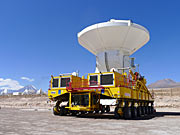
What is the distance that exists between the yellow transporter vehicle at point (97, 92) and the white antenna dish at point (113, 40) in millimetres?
3219

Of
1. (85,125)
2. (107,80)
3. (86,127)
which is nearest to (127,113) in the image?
(107,80)

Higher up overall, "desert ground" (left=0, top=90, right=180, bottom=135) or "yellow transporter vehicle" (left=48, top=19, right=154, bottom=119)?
"yellow transporter vehicle" (left=48, top=19, right=154, bottom=119)

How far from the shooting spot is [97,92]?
13523 millimetres

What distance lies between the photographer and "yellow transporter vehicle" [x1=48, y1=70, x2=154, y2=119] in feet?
43.3

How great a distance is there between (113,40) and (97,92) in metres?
6.60

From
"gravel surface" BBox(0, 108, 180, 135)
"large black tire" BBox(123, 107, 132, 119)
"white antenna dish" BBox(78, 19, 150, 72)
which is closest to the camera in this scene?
"gravel surface" BBox(0, 108, 180, 135)

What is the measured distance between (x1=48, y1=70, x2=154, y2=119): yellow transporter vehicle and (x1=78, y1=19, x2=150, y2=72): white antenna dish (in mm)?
3219

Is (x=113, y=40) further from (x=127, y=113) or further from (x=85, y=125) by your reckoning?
(x=85, y=125)

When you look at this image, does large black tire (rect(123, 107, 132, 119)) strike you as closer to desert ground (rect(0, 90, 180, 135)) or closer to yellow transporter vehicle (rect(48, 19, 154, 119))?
yellow transporter vehicle (rect(48, 19, 154, 119))

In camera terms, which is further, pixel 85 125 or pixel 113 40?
pixel 113 40

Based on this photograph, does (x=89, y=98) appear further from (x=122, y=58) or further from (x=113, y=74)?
(x=122, y=58)

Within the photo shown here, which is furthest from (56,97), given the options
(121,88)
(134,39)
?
(134,39)

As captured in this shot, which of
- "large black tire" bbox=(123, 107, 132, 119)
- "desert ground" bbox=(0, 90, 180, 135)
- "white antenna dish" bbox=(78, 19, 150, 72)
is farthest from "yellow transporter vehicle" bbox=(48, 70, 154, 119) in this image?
"white antenna dish" bbox=(78, 19, 150, 72)

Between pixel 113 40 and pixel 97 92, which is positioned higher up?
pixel 113 40
